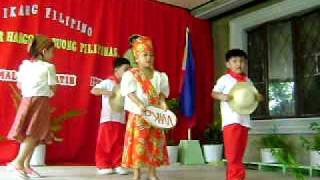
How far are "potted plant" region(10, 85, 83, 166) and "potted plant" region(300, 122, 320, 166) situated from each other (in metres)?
2.49

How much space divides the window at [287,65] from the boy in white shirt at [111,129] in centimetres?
207

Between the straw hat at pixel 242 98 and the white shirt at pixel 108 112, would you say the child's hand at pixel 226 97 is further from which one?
the white shirt at pixel 108 112

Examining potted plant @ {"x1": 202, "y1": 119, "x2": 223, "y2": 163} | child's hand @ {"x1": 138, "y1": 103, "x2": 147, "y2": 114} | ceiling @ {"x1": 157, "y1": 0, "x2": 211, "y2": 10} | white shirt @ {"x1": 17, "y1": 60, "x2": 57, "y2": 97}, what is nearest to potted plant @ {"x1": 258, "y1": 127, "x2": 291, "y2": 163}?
potted plant @ {"x1": 202, "y1": 119, "x2": 223, "y2": 163}

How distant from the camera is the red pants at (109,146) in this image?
141 inches

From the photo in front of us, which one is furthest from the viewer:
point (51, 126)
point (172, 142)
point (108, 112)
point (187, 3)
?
point (187, 3)

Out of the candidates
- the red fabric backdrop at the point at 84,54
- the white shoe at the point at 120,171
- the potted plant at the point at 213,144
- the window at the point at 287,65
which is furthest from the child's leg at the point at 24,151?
the window at the point at 287,65

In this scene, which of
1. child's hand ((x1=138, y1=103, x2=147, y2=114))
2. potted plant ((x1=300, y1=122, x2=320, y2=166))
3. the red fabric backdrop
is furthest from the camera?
the red fabric backdrop

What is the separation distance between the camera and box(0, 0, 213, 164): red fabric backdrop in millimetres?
4098

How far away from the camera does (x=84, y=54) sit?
15.0 ft

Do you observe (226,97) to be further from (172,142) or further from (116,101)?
(172,142)

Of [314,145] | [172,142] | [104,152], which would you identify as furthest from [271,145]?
[104,152]

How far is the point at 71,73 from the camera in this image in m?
4.43

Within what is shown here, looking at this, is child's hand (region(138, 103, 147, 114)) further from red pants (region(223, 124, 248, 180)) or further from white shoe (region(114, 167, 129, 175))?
white shoe (region(114, 167, 129, 175))

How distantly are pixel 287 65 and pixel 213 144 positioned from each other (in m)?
1.36
